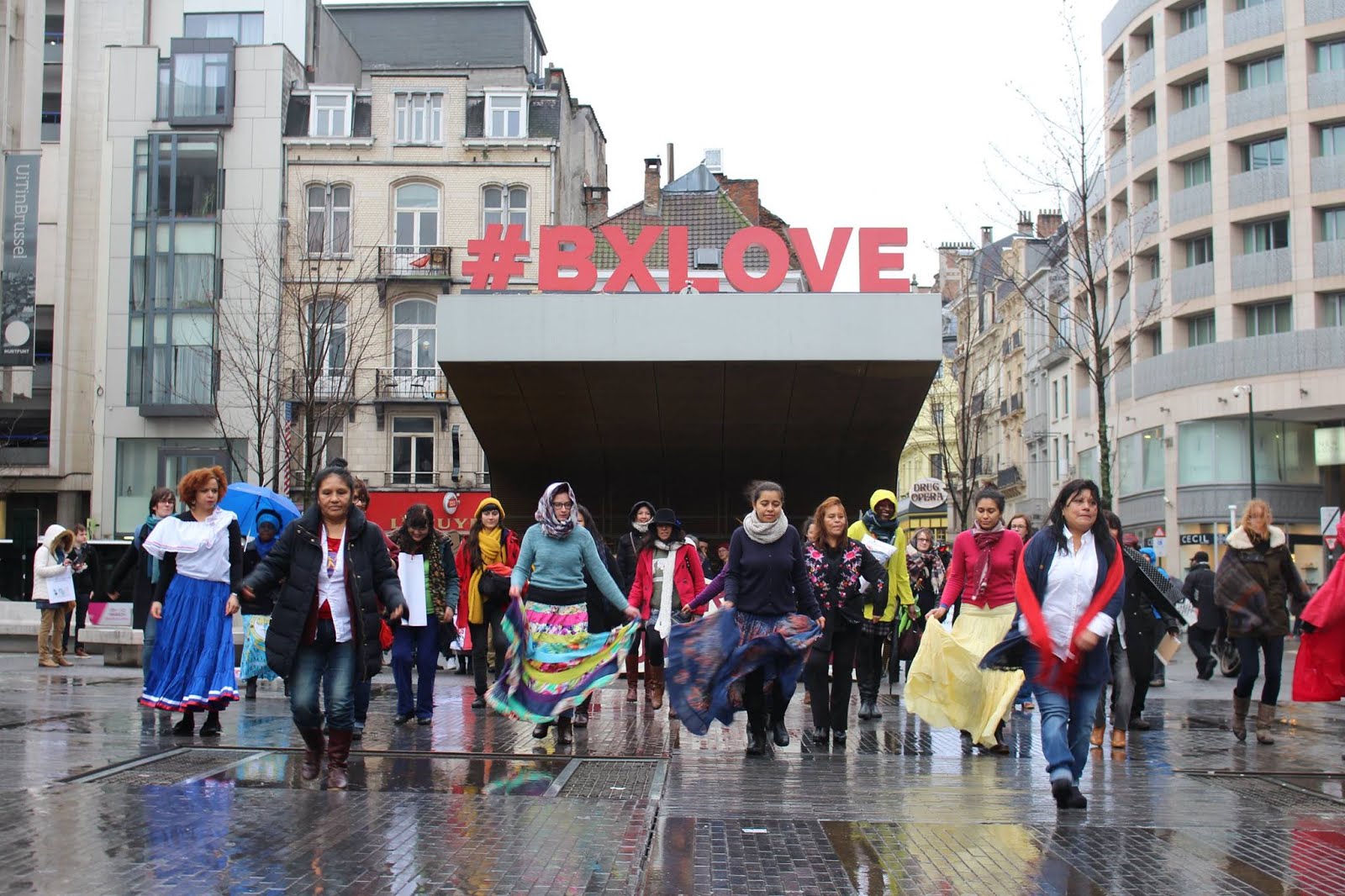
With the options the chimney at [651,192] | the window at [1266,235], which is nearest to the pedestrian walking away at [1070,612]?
the chimney at [651,192]

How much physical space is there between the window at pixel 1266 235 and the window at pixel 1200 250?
115 cm

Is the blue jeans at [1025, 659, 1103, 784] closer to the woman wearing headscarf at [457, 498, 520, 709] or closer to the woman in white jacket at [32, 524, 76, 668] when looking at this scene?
the woman wearing headscarf at [457, 498, 520, 709]

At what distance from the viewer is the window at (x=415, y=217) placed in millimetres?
42812

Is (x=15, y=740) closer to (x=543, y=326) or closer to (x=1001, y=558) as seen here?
(x=1001, y=558)

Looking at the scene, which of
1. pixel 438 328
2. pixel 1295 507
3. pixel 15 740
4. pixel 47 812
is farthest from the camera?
pixel 1295 507

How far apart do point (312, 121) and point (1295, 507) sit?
32.9 metres

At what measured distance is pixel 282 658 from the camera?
24.7ft

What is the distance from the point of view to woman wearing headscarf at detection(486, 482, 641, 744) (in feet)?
32.2

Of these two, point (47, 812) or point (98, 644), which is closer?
point (47, 812)

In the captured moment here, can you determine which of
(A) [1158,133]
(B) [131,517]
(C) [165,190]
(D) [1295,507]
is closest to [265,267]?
(C) [165,190]

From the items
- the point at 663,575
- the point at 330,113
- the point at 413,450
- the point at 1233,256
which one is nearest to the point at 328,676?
the point at 663,575

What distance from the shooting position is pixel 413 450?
42.2 meters

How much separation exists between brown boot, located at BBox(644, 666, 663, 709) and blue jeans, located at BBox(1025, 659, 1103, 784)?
563cm

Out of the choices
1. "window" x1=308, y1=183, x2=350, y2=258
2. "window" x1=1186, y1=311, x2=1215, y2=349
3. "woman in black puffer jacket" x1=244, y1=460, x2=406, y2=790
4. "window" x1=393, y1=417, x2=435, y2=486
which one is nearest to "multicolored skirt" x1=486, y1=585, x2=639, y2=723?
"woman in black puffer jacket" x1=244, y1=460, x2=406, y2=790
